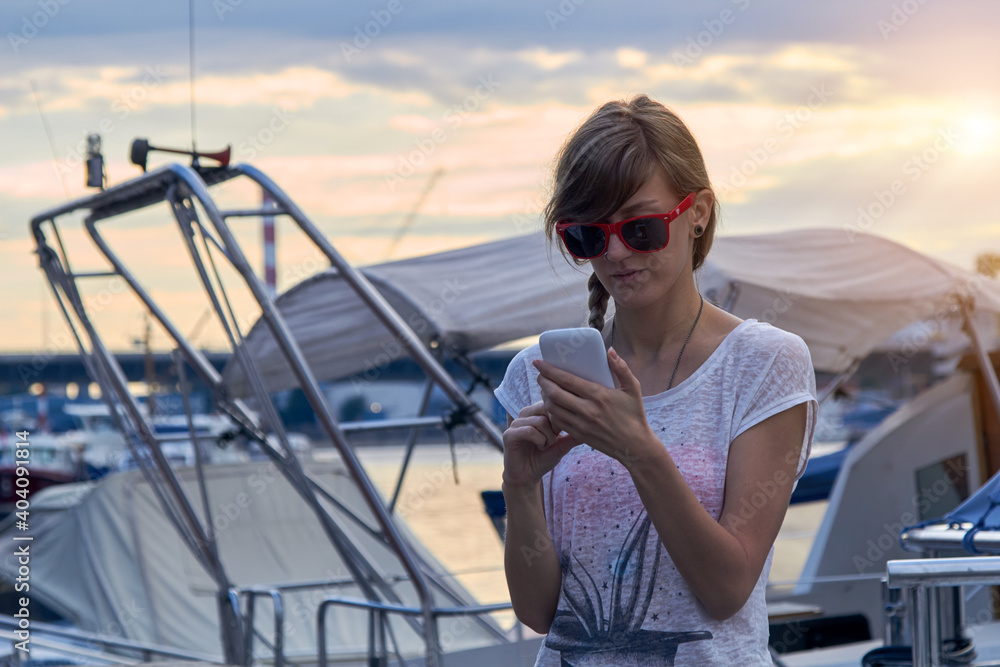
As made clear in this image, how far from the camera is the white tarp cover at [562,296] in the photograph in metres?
5.66

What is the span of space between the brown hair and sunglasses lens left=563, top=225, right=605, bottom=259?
0.02 m

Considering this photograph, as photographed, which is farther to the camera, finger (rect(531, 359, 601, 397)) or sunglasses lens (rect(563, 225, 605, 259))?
sunglasses lens (rect(563, 225, 605, 259))

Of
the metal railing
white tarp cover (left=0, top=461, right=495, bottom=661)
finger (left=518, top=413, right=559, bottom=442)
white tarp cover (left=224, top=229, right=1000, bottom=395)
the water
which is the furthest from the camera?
the water

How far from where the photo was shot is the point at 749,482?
4.42ft

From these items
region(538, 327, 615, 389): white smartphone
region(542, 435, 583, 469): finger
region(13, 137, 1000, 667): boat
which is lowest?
region(13, 137, 1000, 667): boat

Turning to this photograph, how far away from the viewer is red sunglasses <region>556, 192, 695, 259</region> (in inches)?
55.7

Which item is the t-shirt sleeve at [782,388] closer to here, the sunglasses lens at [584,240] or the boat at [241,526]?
the sunglasses lens at [584,240]

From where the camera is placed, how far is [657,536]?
1373 mm

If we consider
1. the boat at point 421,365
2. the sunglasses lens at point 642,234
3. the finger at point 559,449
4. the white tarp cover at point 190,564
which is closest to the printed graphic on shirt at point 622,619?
the finger at point 559,449

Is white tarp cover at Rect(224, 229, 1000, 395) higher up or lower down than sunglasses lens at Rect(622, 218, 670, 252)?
lower down

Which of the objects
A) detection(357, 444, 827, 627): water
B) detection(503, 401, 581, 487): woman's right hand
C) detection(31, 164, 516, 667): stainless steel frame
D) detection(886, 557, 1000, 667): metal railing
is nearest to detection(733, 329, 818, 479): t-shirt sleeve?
detection(503, 401, 581, 487): woman's right hand

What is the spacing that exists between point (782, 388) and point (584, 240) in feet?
1.15

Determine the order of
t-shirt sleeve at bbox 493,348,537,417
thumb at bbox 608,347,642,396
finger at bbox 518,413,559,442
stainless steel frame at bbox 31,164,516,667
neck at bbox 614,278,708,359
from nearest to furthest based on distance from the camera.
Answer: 1. thumb at bbox 608,347,642,396
2. finger at bbox 518,413,559,442
3. neck at bbox 614,278,708,359
4. t-shirt sleeve at bbox 493,348,537,417
5. stainless steel frame at bbox 31,164,516,667

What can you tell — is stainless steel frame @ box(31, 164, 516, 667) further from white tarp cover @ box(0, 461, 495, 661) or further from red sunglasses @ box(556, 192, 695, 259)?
red sunglasses @ box(556, 192, 695, 259)
